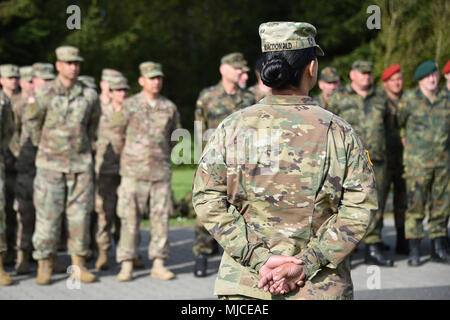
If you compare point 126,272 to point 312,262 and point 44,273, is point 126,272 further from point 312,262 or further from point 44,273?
point 312,262

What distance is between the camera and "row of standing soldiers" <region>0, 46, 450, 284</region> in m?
8.09

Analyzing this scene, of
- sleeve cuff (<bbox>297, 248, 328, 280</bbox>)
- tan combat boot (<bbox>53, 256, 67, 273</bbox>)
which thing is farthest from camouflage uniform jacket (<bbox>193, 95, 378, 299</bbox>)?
tan combat boot (<bbox>53, 256, 67, 273</bbox>)

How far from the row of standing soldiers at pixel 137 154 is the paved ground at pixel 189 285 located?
18cm

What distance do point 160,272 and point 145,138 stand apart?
156cm

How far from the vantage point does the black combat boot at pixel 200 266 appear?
28.1 ft

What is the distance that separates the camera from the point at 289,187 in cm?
325

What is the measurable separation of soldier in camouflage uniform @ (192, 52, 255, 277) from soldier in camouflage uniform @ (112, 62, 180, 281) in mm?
477

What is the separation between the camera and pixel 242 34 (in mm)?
36375

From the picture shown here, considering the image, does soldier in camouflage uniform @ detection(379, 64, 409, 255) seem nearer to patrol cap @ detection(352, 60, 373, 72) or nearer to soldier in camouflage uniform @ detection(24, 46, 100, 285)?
patrol cap @ detection(352, 60, 373, 72)

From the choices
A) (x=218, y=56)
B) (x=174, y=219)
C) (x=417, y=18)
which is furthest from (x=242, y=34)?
(x=174, y=219)

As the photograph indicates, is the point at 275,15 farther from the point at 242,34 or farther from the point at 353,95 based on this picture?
the point at 353,95

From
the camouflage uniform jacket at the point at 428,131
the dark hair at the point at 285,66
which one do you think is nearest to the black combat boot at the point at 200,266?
the camouflage uniform jacket at the point at 428,131

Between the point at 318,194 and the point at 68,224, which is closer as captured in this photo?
the point at 318,194

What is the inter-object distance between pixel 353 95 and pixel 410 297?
9.17ft
